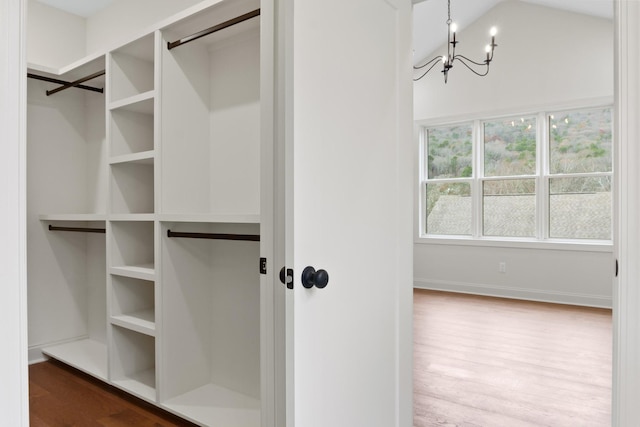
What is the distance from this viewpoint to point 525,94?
17.3 ft

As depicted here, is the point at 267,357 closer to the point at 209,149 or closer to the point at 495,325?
the point at 209,149

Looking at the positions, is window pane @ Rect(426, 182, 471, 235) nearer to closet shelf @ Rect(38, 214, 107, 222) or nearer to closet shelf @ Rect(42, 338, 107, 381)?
closet shelf @ Rect(42, 338, 107, 381)

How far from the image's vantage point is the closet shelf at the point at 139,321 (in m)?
2.44

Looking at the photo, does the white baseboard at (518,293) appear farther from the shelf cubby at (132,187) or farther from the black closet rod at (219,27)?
the black closet rod at (219,27)

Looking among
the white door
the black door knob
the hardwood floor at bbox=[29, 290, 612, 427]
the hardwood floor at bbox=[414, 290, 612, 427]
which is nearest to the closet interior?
the hardwood floor at bbox=[29, 290, 612, 427]

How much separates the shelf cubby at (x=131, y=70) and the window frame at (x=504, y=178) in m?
4.10

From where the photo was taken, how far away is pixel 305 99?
1209 mm

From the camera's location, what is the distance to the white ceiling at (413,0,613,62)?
4.55 metres

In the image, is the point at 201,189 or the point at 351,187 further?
the point at 201,189

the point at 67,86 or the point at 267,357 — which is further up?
the point at 67,86

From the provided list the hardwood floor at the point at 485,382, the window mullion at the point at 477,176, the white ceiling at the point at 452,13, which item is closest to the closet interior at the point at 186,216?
the hardwood floor at the point at 485,382
